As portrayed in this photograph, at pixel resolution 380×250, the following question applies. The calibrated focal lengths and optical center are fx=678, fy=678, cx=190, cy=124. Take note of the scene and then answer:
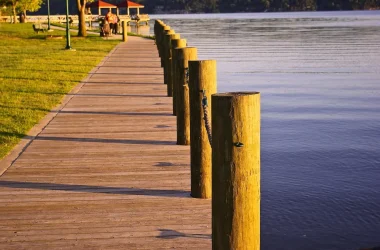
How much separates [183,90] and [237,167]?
4.09 meters

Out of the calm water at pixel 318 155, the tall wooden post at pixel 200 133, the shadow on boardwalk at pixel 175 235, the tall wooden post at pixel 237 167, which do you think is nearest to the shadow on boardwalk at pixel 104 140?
the calm water at pixel 318 155

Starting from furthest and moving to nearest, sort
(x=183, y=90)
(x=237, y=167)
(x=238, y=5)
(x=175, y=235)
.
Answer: (x=238, y=5)
(x=183, y=90)
(x=175, y=235)
(x=237, y=167)

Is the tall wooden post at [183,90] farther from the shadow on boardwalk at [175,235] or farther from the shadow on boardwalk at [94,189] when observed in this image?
the shadow on boardwalk at [175,235]

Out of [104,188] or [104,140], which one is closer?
[104,188]

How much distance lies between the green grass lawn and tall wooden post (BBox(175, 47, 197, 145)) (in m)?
2.16

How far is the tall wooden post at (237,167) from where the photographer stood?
13.6ft

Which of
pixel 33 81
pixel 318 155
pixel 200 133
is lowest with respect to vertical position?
pixel 318 155

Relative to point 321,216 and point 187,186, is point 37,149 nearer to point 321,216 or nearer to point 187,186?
point 187,186

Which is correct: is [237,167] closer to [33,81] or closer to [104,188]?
[104,188]

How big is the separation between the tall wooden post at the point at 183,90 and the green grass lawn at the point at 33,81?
7.10ft

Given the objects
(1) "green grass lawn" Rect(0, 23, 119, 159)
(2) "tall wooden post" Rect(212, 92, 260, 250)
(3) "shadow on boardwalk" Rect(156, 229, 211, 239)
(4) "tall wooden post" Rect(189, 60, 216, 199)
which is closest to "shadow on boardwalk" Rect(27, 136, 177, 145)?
(1) "green grass lawn" Rect(0, 23, 119, 159)

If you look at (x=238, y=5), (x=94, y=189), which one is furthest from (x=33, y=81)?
(x=238, y=5)

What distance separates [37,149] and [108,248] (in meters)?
3.73

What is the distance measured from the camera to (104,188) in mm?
6703
